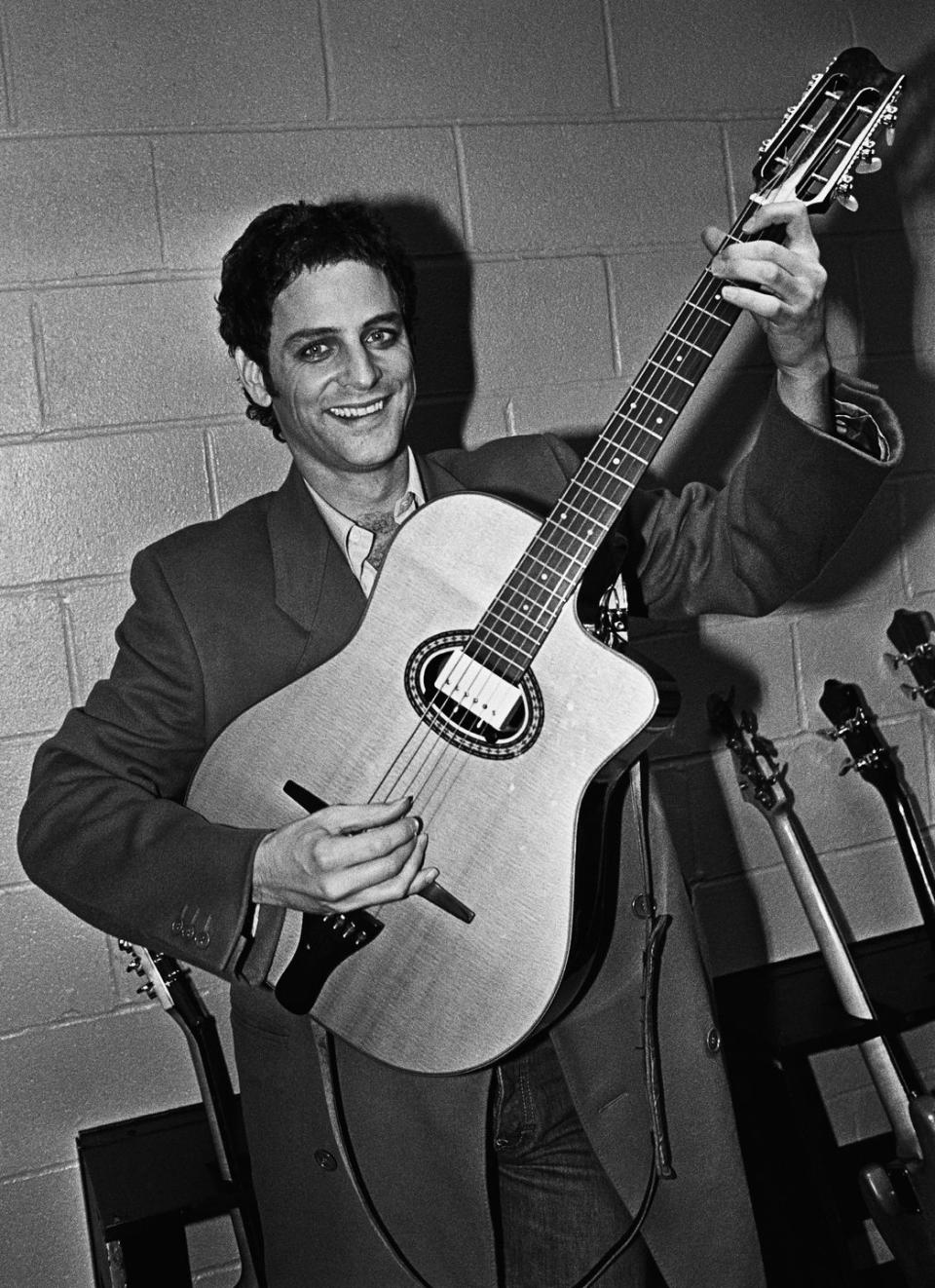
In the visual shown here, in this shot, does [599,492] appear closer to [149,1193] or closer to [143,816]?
[143,816]

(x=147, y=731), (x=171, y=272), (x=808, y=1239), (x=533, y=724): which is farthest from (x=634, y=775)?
(x=171, y=272)

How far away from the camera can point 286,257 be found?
1425mm

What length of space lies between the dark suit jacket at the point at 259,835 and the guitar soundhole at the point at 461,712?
101 mm

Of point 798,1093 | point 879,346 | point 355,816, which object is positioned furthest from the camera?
point 879,346

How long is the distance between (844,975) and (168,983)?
951 millimetres

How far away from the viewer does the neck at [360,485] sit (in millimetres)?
1451

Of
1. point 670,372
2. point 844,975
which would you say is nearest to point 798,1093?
point 844,975

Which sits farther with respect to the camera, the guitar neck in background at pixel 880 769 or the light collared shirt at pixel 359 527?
the guitar neck in background at pixel 880 769

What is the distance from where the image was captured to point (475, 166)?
81.5 inches

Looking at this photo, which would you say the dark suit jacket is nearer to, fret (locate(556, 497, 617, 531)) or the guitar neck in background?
fret (locate(556, 497, 617, 531))

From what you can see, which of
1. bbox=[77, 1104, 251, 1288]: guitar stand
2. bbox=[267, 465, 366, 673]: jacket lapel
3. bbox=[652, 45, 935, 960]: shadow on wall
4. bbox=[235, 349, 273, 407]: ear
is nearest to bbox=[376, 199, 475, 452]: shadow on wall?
bbox=[652, 45, 935, 960]: shadow on wall

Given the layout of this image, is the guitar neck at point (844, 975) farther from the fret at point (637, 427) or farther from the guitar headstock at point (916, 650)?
the fret at point (637, 427)

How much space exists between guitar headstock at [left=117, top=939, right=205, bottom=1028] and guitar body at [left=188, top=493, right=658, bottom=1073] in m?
0.52

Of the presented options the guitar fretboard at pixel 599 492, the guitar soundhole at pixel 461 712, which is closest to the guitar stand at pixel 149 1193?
the guitar soundhole at pixel 461 712
